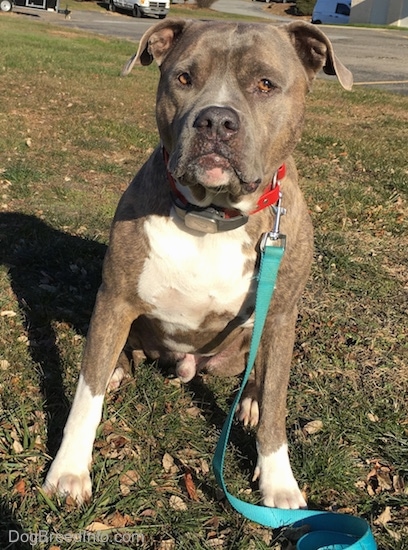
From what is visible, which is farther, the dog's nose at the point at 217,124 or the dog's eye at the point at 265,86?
the dog's eye at the point at 265,86

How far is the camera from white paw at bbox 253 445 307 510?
2.70 metres

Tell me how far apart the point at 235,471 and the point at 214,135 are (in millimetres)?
1450

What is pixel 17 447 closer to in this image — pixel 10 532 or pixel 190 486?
pixel 10 532

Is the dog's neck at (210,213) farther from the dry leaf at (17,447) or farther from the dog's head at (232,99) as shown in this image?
the dry leaf at (17,447)

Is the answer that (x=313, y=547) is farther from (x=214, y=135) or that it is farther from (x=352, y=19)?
(x=352, y=19)

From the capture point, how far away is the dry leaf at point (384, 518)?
8.71 ft

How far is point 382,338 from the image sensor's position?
402 cm

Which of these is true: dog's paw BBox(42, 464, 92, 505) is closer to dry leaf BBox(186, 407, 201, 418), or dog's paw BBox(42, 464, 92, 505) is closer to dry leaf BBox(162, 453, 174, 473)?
dry leaf BBox(162, 453, 174, 473)

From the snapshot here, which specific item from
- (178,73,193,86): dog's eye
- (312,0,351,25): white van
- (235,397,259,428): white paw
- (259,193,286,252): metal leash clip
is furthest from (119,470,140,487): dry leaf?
(312,0,351,25): white van

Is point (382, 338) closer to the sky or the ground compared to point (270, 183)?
closer to the ground

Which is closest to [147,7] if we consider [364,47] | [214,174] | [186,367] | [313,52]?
[364,47]

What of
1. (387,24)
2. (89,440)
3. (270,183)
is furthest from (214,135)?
(387,24)

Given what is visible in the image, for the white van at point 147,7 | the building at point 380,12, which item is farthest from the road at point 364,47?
the building at point 380,12

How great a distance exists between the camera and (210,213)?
2.67 metres
